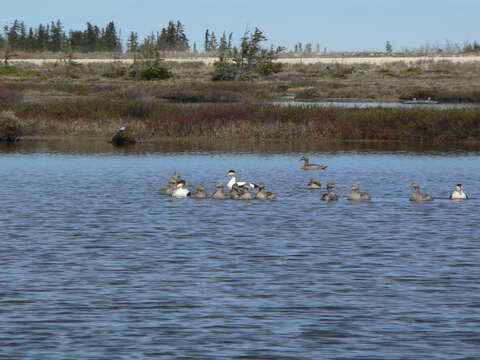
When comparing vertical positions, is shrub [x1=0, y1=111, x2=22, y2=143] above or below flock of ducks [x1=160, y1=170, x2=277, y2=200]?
above

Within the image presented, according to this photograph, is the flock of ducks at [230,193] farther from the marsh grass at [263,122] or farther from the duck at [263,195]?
the marsh grass at [263,122]

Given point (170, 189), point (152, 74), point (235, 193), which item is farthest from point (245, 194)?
point (152, 74)

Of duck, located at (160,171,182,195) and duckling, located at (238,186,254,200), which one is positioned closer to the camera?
duckling, located at (238,186,254,200)

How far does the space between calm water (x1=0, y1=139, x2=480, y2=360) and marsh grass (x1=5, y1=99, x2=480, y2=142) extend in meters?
14.6

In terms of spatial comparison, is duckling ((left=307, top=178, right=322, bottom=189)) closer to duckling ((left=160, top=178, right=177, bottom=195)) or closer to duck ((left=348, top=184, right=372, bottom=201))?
duck ((left=348, top=184, right=372, bottom=201))

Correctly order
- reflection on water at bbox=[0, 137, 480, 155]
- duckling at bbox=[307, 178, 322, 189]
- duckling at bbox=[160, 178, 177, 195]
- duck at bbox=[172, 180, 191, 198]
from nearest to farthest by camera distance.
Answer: duck at bbox=[172, 180, 191, 198] < duckling at bbox=[160, 178, 177, 195] < duckling at bbox=[307, 178, 322, 189] < reflection on water at bbox=[0, 137, 480, 155]

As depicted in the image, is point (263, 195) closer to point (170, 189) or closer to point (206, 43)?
point (170, 189)

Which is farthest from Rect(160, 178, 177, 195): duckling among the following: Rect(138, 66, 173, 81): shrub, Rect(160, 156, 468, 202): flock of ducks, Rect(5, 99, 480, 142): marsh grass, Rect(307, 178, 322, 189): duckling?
Rect(138, 66, 173, 81): shrub

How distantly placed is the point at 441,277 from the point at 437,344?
13.5 feet

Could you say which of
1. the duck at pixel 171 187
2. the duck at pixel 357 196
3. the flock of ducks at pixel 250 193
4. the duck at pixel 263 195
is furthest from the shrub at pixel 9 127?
the duck at pixel 357 196

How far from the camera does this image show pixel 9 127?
144ft

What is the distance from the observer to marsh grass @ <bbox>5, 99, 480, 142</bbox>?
45.0 m

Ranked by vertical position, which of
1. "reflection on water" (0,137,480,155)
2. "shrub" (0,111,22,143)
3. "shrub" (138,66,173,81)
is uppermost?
"shrub" (138,66,173,81)

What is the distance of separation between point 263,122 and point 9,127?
1174 cm
